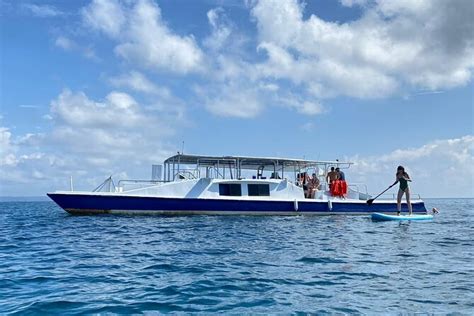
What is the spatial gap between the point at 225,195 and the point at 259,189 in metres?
2.21

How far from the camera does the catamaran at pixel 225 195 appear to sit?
80.8ft

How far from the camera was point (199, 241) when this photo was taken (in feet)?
46.6

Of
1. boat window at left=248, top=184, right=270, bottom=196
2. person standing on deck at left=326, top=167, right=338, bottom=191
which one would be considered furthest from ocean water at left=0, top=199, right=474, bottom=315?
person standing on deck at left=326, top=167, right=338, bottom=191

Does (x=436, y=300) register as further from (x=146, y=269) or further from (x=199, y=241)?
(x=199, y=241)

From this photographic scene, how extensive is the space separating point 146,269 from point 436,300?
594cm

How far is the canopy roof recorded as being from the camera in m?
26.5

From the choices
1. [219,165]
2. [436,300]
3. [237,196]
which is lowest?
[436,300]

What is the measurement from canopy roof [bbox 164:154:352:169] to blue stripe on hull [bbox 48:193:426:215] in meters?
2.70

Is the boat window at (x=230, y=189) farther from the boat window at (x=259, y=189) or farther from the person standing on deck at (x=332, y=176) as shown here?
Answer: the person standing on deck at (x=332, y=176)

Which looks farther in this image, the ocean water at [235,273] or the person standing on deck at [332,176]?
the person standing on deck at [332,176]

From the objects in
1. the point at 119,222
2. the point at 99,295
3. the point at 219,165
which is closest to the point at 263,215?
the point at 219,165

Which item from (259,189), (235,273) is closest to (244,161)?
(259,189)

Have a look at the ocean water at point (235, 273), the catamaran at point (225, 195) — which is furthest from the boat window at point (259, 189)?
the ocean water at point (235, 273)

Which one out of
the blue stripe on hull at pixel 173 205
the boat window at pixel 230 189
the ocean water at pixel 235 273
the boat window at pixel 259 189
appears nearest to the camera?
the ocean water at pixel 235 273
